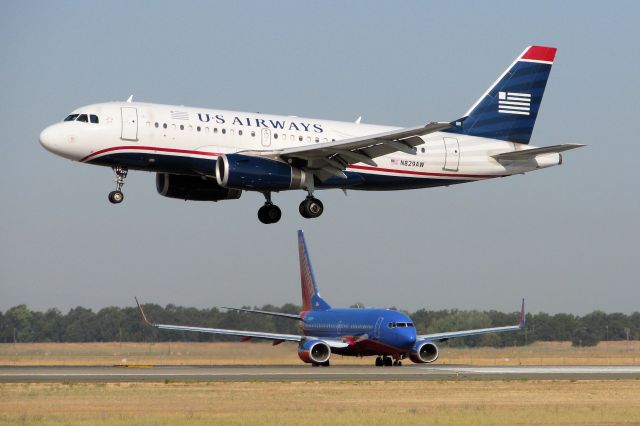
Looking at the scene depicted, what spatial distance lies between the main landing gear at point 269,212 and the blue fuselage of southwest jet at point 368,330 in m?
19.5

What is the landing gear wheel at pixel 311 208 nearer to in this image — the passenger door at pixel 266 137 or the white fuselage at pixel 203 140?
the white fuselage at pixel 203 140

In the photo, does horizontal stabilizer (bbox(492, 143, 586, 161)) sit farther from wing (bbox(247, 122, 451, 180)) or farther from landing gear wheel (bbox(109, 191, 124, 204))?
landing gear wheel (bbox(109, 191, 124, 204))

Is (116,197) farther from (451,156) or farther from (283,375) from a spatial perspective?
(451,156)

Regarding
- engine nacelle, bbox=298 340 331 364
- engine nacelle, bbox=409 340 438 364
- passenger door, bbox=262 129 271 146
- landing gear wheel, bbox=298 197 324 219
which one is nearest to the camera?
passenger door, bbox=262 129 271 146

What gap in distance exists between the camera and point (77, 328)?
116 meters

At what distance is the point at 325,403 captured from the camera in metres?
37.8

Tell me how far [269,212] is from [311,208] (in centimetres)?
212

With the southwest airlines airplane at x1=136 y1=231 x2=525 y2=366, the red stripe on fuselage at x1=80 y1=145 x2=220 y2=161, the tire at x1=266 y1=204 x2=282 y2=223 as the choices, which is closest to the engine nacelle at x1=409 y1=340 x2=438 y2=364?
the southwest airlines airplane at x1=136 y1=231 x2=525 y2=366

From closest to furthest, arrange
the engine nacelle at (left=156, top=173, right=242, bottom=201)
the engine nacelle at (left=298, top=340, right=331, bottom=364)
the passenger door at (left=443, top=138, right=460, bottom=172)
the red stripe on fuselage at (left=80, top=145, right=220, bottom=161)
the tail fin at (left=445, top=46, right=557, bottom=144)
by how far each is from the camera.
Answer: the red stripe on fuselage at (left=80, top=145, right=220, bottom=161)
the engine nacelle at (left=156, top=173, right=242, bottom=201)
the passenger door at (left=443, top=138, right=460, bottom=172)
the tail fin at (left=445, top=46, right=557, bottom=144)
the engine nacelle at (left=298, top=340, right=331, bottom=364)

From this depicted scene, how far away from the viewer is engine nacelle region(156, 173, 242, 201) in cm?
4950

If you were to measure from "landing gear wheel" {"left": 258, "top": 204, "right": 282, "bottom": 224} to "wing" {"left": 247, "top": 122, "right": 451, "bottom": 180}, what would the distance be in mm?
2526

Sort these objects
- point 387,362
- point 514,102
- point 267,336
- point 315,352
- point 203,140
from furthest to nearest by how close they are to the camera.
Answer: point 267,336 → point 387,362 → point 315,352 → point 514,102 → point 203,140

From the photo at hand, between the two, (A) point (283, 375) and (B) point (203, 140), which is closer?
(B) point (203, 140)

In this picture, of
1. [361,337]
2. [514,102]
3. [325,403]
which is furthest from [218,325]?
[325,403]
